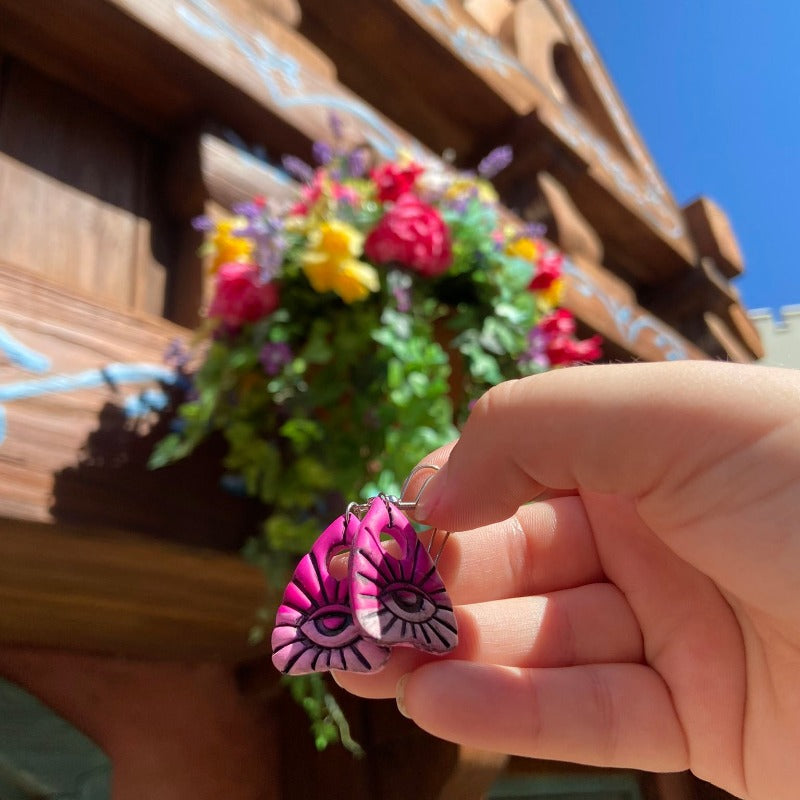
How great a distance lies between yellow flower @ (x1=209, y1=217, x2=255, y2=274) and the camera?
131 centimetres

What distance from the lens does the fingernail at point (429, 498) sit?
67 centimetres

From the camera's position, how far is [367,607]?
0.64 metres

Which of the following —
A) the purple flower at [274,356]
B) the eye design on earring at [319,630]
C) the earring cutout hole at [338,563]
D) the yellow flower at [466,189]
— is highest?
the yellow flower at [466,189]

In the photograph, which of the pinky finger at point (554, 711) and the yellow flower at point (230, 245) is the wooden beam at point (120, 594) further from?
the pinky finger at point (554, 711)

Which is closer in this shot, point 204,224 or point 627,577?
point 627,577

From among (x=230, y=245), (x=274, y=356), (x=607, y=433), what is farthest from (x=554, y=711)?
(x=230, y=245)

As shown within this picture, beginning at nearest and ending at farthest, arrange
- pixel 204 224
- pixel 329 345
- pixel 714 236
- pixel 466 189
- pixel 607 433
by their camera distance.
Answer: pixel 607 433
pixel 329 345
pixel 204 224
pixel 466 189
pixel 714 236

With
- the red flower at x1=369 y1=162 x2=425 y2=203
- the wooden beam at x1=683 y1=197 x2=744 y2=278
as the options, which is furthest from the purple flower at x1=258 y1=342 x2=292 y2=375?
the wooden beam at x1=683 y1=197 x2=744 y2=278

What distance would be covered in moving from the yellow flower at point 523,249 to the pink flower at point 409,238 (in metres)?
0.28

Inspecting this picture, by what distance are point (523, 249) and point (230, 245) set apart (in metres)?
0.59

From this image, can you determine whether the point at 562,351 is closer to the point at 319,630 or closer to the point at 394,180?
the point at 394,180

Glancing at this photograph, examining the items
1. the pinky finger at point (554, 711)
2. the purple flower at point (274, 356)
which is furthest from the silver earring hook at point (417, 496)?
the purple flower at point (274, 356)

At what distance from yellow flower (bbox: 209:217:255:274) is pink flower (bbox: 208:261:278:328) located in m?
0.04

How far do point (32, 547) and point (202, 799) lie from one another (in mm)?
678
